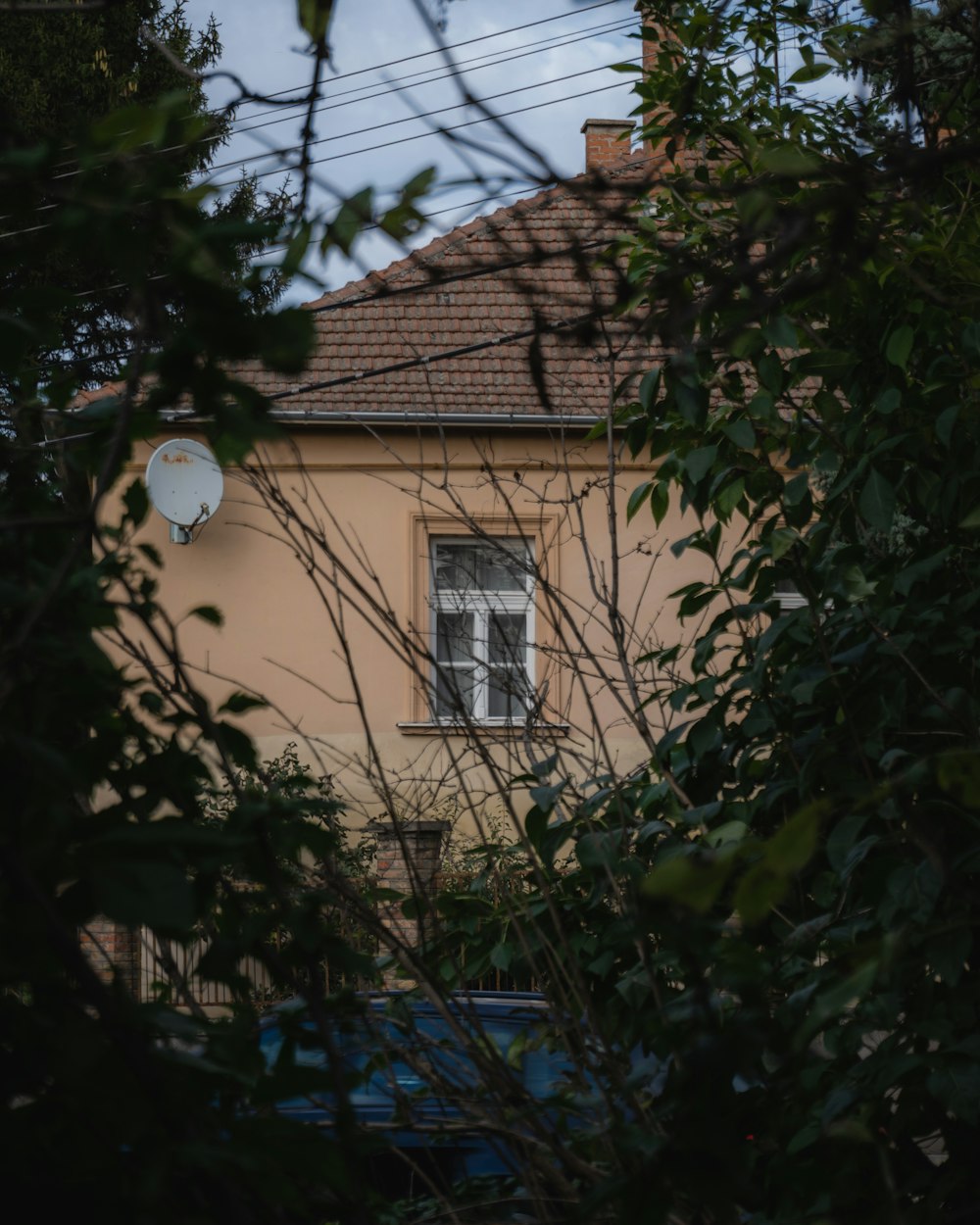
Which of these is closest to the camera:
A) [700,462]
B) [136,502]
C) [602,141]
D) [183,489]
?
[136,502]

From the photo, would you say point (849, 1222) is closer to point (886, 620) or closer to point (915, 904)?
point (915, 904)

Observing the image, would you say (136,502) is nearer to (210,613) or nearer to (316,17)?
(210,613)

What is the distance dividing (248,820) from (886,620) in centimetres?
151

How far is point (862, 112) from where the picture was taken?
2.27 metres

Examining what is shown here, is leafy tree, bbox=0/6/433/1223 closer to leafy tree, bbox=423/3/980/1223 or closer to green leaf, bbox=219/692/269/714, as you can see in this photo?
green leaf, bbox=219/692/269/714

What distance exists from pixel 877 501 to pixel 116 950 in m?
2.32

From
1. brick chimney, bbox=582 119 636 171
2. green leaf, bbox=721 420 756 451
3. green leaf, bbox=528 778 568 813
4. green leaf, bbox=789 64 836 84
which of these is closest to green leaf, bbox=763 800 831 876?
green leaf, bbox=528 778 568 813

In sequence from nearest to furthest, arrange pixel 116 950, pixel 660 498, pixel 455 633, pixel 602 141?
pixel 660 498
pixel 116 950
pixel 455 633
pixel 602 141

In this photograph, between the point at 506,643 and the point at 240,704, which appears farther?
the point at 506,643

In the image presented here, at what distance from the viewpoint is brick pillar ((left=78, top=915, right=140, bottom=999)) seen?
1109 millimetres

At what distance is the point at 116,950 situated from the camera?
3402 millimetres

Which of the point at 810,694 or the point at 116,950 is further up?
the point at 116,950

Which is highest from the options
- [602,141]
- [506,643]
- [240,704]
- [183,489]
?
[602,141]

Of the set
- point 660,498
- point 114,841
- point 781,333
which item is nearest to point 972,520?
point 781,333
